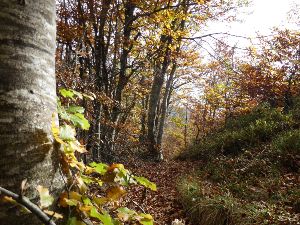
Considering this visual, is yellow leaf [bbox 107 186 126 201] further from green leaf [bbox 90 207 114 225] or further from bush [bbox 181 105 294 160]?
bush [bbox 181 105 294 160]

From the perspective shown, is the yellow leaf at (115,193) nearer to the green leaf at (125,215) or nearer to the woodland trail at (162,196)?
the green leaf at (125,215)

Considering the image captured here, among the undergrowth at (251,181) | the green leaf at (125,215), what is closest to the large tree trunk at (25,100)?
the green leaf at (125,215)

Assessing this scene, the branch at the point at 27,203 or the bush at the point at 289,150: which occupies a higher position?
the branch at the point at 27,203

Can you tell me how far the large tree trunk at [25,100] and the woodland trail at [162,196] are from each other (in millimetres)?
2765

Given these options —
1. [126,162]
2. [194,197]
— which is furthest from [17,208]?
[126,162]

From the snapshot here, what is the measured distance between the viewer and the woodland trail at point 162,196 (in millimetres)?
5934

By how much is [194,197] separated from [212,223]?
1.16 m

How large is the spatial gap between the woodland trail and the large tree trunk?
2.76 metres

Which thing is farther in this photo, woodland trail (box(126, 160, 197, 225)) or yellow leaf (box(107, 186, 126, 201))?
woodland trail (box(126, 160, 197, 225))

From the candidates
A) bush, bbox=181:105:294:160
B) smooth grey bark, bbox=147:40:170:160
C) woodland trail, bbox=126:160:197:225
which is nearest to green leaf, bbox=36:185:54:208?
woodland trail, bbox=126:160:197:225

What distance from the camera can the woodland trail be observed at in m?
5.93

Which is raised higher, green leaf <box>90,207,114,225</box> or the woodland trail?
green leaf <box>90,207,114,225</box>

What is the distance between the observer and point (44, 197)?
40.3 inches

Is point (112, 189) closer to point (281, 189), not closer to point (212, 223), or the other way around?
point (212, 223)
